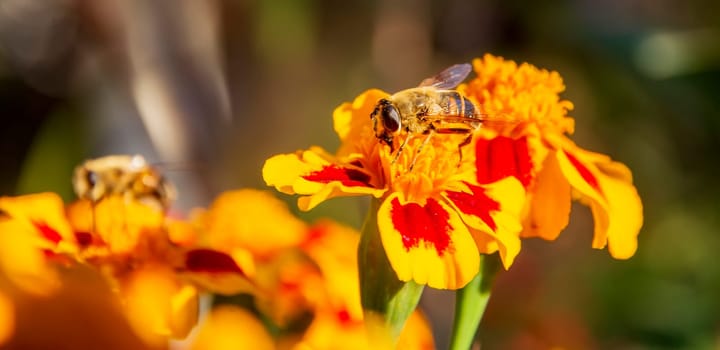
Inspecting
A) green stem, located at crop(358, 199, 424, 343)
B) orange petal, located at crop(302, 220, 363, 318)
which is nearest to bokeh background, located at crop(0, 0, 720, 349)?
orange petal, located at crop(302, 220, 363, 318)

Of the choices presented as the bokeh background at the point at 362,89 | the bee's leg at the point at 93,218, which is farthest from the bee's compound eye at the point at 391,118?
the bokeh background at the point at 362,89

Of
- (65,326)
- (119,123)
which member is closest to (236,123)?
(119,123)

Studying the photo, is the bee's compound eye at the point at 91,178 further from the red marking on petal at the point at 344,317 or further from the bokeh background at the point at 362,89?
the bokeh background at the point at 362,89

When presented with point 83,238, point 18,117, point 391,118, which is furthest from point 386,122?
point 18,117

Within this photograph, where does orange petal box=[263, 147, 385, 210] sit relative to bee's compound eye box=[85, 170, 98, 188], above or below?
above

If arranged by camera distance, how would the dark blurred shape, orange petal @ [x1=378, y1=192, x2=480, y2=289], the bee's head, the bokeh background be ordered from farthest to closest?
the dark blurred shape, the bokeh background, the bee's head, orange petal @ [x1=378, y1=192, x2=480, y2=289]

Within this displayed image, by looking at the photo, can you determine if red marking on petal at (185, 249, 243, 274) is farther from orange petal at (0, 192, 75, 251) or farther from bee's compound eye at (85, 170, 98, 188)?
bee's compound eye at (85, 170, 98, 188)
